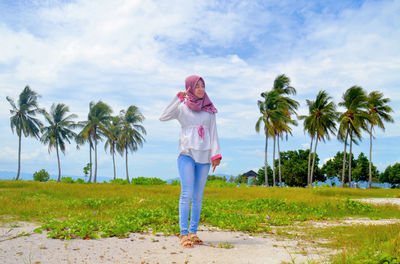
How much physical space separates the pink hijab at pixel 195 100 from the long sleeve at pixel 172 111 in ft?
0.51

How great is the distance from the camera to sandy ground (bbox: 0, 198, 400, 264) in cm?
419

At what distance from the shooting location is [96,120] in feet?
146

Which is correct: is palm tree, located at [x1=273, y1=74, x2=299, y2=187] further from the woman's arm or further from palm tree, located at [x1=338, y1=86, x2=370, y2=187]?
the woman's arm

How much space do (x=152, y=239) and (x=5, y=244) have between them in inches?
84.7

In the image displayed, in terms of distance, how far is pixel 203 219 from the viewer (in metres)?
7.38

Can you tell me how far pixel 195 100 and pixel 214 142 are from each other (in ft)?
2.36

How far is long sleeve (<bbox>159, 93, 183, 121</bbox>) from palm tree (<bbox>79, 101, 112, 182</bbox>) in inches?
1612

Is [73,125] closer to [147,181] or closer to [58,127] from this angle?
[58,127]

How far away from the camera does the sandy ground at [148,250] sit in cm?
419

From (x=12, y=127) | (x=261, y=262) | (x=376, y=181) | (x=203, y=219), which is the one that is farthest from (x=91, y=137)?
(x=376, y=181)

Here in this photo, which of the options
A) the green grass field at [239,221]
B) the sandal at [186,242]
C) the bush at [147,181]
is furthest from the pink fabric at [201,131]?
the bush at [147,181]

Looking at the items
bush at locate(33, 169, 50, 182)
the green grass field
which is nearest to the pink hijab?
the green grass field

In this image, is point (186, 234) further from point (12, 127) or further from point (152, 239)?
point (12, 127)

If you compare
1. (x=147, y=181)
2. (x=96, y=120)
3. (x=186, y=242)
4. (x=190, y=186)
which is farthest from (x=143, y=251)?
(x=96, y=120)
